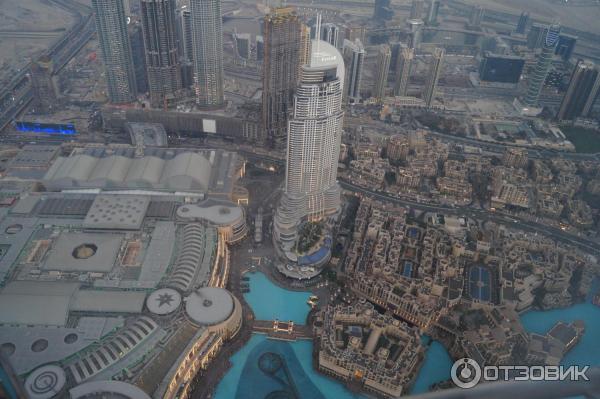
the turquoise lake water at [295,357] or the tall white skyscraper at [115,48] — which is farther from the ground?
the tall white skyscraper at [115,48]

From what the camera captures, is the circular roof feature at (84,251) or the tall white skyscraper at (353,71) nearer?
the circular roof feature at (84,251)

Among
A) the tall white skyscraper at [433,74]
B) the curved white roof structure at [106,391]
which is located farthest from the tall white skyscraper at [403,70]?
the curved white roof structure at [106,391]

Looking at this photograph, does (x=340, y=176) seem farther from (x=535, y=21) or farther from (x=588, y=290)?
(x=535, y=21)

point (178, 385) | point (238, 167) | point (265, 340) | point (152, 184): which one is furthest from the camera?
point (238, 167)

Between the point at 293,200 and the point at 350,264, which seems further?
the point at 293,200

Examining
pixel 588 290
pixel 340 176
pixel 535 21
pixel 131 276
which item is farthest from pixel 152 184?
pixel 535 21

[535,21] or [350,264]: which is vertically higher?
[535,21]

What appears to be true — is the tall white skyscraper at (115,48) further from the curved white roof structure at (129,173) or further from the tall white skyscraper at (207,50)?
the curved white roof structure at (129,173)

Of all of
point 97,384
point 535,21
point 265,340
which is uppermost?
point 535,21
